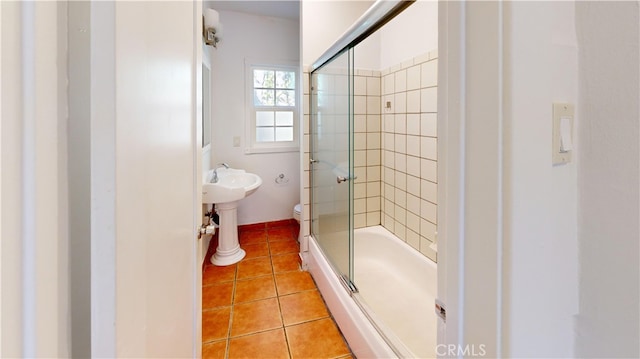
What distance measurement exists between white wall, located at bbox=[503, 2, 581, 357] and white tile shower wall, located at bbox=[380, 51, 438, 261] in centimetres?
135

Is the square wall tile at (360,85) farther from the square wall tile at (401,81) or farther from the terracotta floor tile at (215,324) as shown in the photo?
the terracotta floor tile at (215,324)

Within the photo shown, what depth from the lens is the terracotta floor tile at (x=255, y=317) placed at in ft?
5.50

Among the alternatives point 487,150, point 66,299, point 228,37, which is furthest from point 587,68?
point 228,37

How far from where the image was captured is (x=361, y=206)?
98.5 inches

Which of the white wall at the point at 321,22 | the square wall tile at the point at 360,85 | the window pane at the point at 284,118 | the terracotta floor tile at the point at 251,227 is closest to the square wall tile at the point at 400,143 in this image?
the square wall tile at the point at 360,85

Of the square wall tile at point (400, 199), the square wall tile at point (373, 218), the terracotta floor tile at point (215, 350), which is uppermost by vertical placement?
the square wall tile at point (400, 199)

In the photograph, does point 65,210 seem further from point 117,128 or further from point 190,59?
point 190,59

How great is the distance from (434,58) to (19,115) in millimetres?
1986

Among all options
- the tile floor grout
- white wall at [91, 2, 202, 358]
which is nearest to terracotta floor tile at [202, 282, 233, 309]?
the tile floor grout

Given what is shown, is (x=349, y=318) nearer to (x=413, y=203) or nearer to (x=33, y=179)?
(x=413, y=203)

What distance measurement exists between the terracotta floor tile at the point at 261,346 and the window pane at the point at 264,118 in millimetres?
2340

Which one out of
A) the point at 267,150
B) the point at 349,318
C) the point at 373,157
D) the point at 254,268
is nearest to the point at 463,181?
the point at 349,318

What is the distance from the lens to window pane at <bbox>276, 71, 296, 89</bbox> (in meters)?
3.34

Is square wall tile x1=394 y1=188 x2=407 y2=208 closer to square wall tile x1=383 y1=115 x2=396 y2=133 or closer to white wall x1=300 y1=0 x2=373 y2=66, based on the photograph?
square wall tile x1=383 y1=115 x2=396 y2=133
